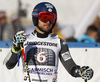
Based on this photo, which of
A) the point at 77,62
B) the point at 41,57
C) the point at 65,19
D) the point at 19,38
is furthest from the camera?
the point at 65,19

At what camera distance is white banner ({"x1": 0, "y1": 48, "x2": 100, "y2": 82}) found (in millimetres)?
5180

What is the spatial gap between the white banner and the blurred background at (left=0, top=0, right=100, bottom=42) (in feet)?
8.58

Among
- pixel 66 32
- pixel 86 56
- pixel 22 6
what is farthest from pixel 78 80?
pixel 22 6

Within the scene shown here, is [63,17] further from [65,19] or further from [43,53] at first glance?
[43,53]

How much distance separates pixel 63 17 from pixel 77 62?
496 centimetres

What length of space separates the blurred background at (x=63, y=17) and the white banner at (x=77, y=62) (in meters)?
2.62

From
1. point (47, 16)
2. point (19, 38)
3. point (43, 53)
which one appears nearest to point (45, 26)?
point (47, 16)

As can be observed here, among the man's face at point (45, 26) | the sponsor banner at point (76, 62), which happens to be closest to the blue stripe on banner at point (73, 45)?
the sponsor banner at point (76, 62)

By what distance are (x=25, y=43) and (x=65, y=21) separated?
6245 mm

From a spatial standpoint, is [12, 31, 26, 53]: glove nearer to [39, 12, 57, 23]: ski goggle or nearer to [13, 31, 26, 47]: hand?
[13, 31, 26, 47]: hand

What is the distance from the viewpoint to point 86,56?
5523 millimetres

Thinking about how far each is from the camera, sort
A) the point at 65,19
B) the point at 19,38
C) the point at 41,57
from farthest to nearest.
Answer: the point at 65,19 < the point at 41,57 < the point at 19,38

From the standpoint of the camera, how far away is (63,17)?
1020 cm

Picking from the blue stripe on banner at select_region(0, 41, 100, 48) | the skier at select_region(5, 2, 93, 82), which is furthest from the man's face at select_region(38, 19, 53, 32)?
the blue stripe on banner at select_region(0, 41, 100, 48)
